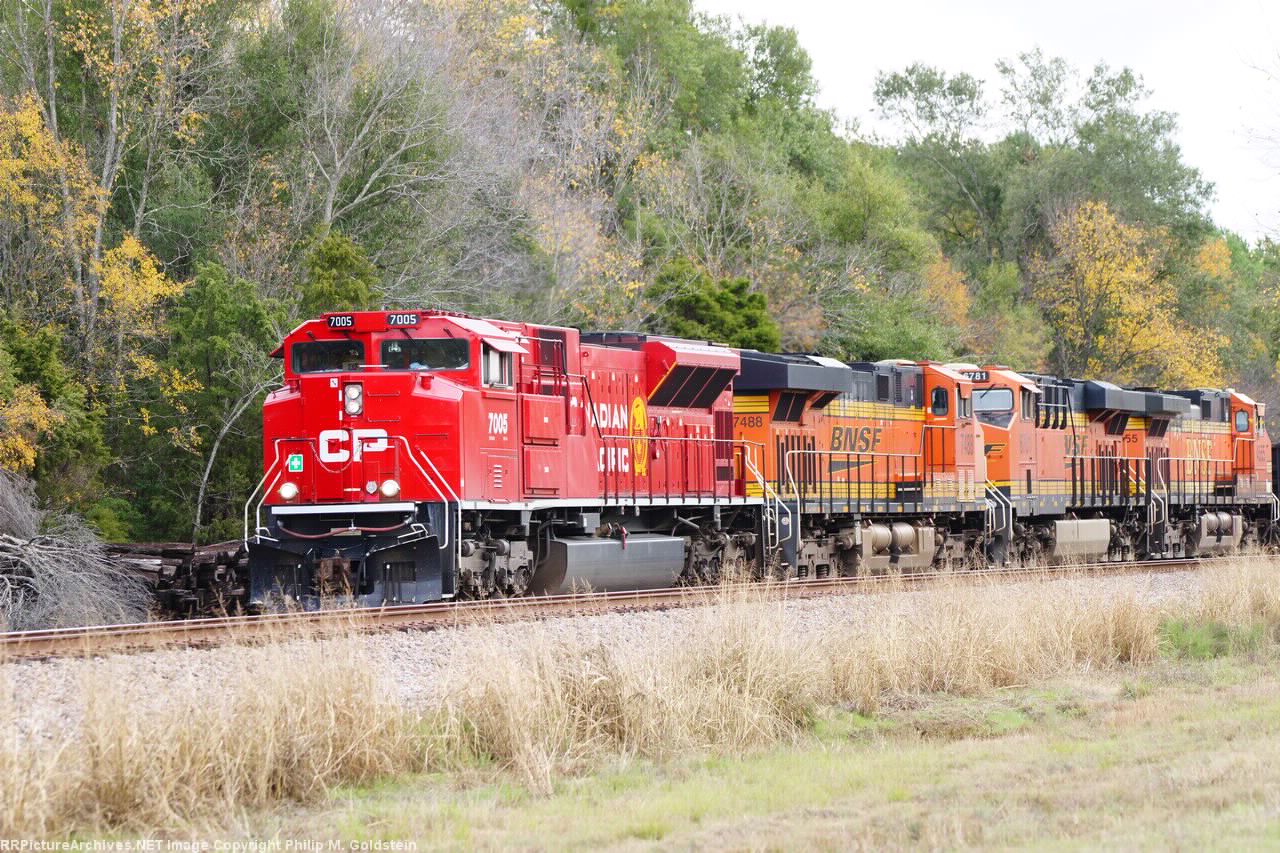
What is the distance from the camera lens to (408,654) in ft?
38.8

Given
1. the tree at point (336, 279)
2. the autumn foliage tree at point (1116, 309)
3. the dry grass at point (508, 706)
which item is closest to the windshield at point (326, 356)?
the dry grass at point (508, 706)

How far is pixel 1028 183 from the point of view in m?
64.0

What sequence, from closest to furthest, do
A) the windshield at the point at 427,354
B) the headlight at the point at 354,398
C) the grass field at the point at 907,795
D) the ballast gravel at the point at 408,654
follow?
1. the grass field at the point at 907,795
2. the ballast gravel at the point at 408,654
3. the headlight at the point at 354,398
4. the windshield at the point at 427,354

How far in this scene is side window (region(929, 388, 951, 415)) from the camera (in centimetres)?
2498

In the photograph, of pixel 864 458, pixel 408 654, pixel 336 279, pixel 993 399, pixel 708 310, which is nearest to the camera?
pixel 408 654

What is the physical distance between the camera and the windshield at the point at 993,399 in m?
26.4

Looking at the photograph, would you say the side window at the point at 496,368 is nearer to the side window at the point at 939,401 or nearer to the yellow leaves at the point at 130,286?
the side window at the point at 939,401

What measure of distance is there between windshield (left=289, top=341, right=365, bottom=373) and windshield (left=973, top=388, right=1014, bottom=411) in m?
13.6

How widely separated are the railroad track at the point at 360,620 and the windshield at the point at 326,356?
10.2 feet

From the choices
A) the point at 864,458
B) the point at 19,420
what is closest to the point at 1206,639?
the point at 864,458

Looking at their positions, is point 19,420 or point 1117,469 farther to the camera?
point 1117,469

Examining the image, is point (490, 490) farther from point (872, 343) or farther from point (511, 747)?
point (872, 343)

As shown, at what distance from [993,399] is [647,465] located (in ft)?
31.7

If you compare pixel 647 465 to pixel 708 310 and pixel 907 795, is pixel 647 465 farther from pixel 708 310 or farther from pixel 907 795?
pixel 708 310
